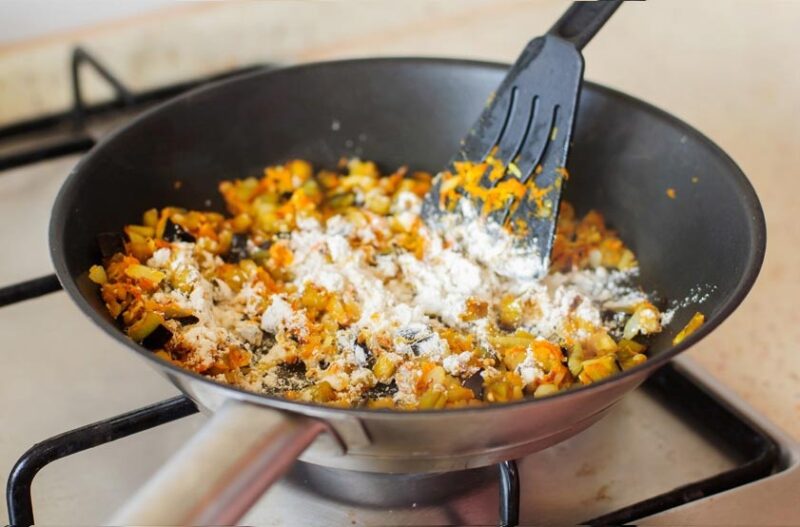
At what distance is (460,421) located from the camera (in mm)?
508

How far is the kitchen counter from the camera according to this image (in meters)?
0.93

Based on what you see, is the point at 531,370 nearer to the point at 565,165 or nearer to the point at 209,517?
the point at 565,165

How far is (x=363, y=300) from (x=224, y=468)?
0.31 m

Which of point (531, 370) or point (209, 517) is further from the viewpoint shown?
point (531, 370)

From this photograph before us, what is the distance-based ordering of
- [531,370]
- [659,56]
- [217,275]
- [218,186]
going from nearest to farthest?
[531,370]
[217,275]
[218,186]
[659,56]

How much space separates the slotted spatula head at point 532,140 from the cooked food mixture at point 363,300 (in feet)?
0.09

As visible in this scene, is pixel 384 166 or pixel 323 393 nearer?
pixel 323 393

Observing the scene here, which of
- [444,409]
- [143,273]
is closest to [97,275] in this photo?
[143,273]

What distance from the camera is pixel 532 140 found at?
0.81 meters

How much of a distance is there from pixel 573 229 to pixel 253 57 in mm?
572

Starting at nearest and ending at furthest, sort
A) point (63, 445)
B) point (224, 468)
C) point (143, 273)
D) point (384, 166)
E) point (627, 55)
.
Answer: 1. point (224, 468)
2. point (63, 445)
3. point (143, 273)
4. point (384, 166)
5. point (627, 55)

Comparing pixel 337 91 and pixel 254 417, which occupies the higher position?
pixel 337 91

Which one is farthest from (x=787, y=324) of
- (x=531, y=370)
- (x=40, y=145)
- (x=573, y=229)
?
(x=40, y=145)

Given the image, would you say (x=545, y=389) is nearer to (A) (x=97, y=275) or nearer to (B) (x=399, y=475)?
(B) (x=399, y=475)
